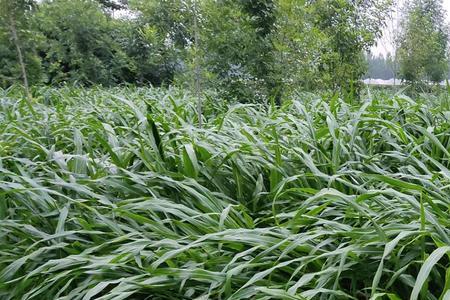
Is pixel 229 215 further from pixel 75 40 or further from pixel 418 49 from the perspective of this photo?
pixel 418 49

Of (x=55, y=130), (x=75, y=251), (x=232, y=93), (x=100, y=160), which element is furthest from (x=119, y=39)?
(x=75, y=251)

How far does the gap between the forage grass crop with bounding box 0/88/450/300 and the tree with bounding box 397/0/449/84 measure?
9.66 metres

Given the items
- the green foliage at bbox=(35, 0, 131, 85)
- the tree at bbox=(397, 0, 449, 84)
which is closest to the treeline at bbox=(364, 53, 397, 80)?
the tree at bbox=(397, 0, 449, 84)

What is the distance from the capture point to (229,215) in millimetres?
1858

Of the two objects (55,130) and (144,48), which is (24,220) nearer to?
(55,130)

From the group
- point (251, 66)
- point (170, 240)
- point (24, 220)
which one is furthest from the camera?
point (251, 66)

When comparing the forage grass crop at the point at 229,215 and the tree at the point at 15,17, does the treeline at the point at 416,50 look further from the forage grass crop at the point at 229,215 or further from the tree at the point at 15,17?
the forage grass crop at the point at 229,215

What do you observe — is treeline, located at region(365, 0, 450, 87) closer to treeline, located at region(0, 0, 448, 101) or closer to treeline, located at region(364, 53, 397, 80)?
treeline, located at region(364, 53, 397, 80)

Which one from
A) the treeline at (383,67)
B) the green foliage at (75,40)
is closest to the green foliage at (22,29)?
the green foliage at (75,40)

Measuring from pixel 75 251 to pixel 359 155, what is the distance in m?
1.33

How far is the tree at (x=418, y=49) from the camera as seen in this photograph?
459 inches

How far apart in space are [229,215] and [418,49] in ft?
36.6

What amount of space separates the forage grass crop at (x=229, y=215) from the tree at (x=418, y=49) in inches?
380

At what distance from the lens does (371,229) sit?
1.54 metres
